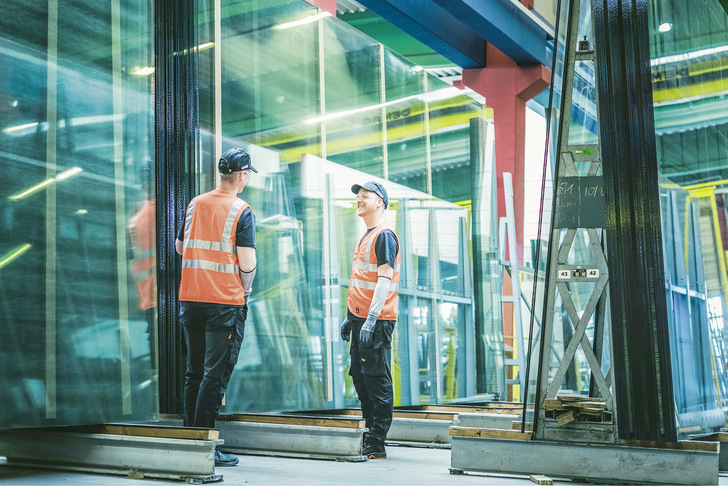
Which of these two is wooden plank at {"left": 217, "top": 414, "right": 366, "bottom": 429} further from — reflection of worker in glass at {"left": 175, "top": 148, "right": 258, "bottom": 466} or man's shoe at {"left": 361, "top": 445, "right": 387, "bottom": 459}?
reflection of worker in glass at {"left": 175, "top": 148, "right": 258, "bottom": 466}

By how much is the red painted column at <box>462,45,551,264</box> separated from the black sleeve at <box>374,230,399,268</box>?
7.72m

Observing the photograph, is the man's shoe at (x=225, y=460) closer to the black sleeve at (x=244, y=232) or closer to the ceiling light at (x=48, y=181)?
the black sleeve at (x=244, y=232)

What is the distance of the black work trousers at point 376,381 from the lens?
18.7 ft

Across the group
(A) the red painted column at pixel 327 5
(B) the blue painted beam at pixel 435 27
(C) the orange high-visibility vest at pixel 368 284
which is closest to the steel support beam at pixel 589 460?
(C) the orange high-visibility vest at pixel 368 284

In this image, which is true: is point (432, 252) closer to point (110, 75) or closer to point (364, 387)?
point (364, 387)

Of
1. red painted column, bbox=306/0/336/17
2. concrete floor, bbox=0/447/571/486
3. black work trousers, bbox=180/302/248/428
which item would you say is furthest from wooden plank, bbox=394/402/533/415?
Result: red painted column, bbox=306/0/336/17

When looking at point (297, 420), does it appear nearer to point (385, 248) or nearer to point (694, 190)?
point (385, 248)

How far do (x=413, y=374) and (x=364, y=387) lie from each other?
2737 millimetres

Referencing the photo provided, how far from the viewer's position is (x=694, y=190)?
19.3ft

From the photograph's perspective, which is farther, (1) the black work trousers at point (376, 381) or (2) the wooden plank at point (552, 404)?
(1) the black work trousers at point (376, 381)

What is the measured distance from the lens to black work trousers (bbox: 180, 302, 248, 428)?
4832 millimetres

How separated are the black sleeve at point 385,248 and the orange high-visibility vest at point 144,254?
161cm

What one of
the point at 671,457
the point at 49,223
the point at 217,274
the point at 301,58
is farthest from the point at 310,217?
the point at 671,457

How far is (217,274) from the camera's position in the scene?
4957 millimetres
